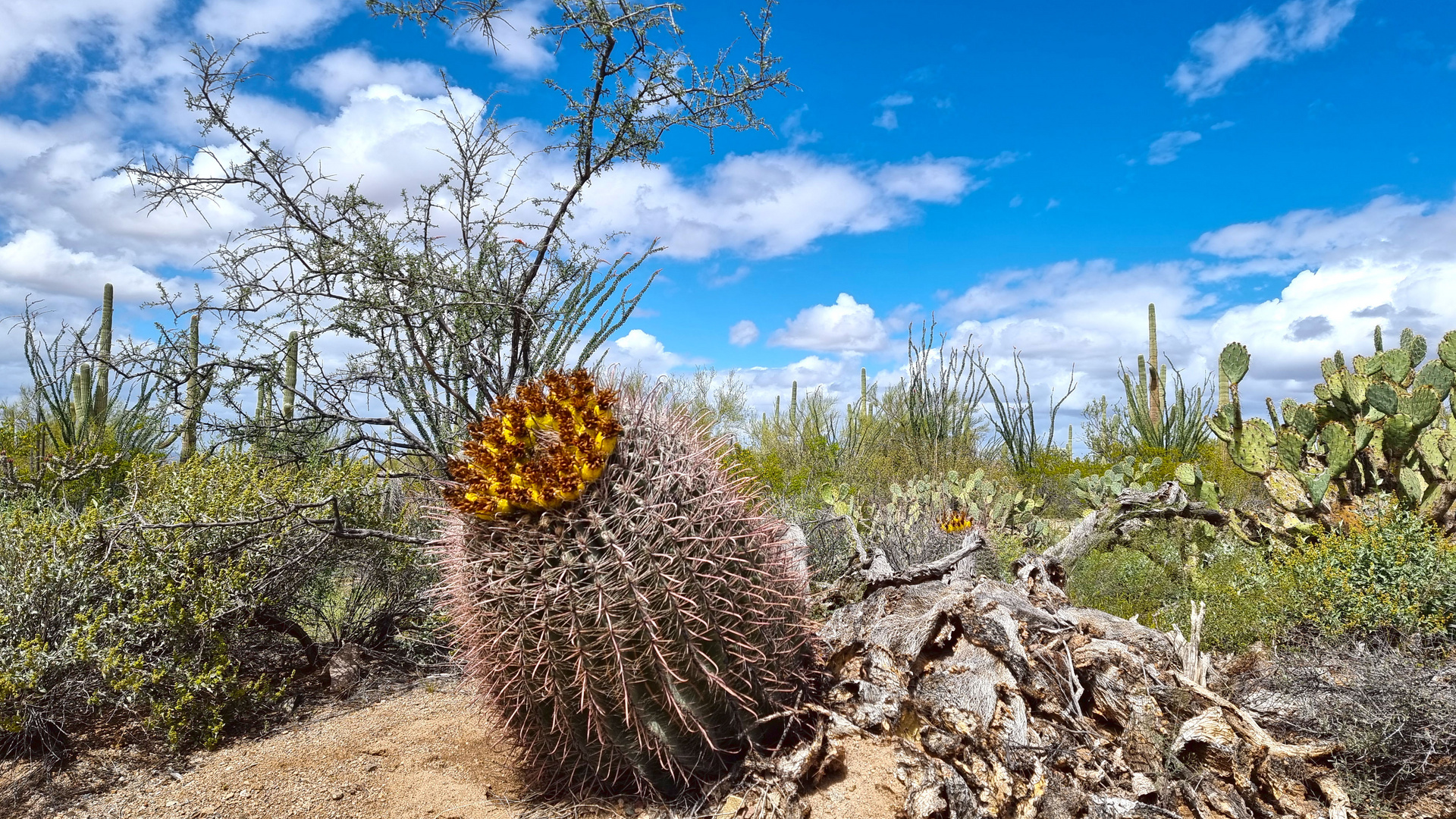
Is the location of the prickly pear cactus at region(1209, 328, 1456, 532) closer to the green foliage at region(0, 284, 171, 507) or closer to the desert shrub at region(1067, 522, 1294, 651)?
the desert shrub at region(1067, 522, 1294, 651)

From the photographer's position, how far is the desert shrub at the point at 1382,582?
494 centimetres

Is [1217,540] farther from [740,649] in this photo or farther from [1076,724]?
[740,649]

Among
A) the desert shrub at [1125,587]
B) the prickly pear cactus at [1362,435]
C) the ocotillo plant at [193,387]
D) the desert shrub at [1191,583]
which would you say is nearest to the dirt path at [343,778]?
the ocotillo plant at [193,387]

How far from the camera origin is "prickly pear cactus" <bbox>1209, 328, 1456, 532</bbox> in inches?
258

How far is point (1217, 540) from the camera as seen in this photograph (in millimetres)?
7684

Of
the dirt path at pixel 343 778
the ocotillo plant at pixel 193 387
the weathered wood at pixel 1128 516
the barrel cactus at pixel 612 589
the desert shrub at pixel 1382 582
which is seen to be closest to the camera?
the barrel cactus at pixel 612 589

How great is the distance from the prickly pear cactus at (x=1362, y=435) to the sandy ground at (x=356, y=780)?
5650mm

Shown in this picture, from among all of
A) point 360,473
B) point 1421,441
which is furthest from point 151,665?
point 1421,441

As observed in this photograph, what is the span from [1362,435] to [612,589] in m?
6.76

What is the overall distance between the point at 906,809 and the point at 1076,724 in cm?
107

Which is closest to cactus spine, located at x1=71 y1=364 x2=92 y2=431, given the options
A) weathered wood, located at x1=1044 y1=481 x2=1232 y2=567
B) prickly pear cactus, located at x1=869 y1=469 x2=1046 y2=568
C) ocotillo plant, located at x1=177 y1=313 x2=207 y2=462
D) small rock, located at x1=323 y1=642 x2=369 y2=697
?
ocotillo plant, located at x1=177 y1=313 x2=207 y2=462

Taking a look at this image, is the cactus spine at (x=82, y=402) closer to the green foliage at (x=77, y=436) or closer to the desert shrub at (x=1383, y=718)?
the green foliage at (x=77, y=436)

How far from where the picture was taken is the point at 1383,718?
12.9ft

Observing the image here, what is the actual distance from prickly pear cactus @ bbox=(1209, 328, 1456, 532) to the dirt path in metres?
6.71
